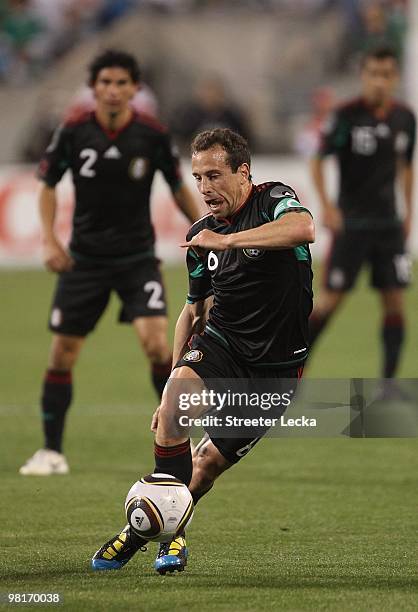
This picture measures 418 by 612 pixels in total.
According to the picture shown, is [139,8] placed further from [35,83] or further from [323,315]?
[323,315]

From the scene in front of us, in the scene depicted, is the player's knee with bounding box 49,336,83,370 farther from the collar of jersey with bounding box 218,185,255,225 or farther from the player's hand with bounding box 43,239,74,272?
the collar of jersey with bounding box 218,185,255,225

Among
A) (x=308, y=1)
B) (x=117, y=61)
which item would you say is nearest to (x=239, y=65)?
(x=308, y=1)

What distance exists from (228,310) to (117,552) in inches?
40.7

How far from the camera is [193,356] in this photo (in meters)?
5.30

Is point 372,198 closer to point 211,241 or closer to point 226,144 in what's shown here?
point 226,144

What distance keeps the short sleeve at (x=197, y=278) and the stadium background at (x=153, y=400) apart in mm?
1069

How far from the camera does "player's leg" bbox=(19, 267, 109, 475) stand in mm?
7977

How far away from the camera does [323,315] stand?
10.5 m

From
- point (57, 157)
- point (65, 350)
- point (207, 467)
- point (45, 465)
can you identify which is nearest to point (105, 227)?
point (57, 157)

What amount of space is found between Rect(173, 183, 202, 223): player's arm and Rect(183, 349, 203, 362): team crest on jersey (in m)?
2.74

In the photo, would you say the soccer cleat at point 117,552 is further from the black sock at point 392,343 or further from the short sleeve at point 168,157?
the black sock at point 392,343

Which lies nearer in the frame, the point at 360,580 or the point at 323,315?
the point at 360,580

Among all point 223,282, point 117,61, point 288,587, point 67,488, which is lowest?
point 67,488

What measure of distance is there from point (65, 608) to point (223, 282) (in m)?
1.43
